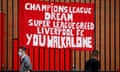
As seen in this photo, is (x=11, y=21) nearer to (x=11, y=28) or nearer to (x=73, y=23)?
(x=11, y=28)

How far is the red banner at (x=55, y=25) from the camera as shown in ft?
40.3

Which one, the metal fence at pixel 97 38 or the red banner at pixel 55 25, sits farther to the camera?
Answer: the metal fence at pixel 97 38

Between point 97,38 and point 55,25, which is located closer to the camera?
point 55,25

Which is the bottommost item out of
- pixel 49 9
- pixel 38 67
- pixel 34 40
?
pixel 38 67

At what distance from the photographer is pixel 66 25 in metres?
12.4

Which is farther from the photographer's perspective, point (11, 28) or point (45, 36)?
point (11, 28)

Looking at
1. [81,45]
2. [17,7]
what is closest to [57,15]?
[81,45]

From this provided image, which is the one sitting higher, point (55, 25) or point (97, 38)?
point (55, 25)

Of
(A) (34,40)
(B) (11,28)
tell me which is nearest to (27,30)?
(A) (34,40)

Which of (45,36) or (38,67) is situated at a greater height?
(45,36)

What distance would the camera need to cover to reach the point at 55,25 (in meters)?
12.4

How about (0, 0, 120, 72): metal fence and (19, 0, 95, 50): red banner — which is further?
(0, 0, 120, 72): metal fence

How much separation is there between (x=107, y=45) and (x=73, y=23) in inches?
146

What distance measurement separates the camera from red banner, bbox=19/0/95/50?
A: 40.3 feet
